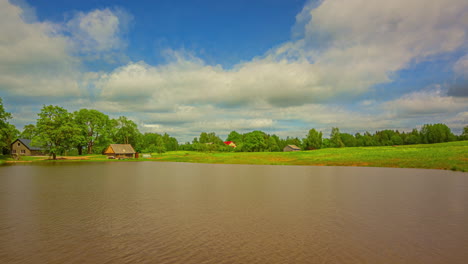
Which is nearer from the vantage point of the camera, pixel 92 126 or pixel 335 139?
pixel 92 126

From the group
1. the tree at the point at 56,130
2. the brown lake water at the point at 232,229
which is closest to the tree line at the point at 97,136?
the tree at the point at 56,130

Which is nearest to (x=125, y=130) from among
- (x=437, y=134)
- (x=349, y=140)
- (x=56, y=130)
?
(x=56, y=130)

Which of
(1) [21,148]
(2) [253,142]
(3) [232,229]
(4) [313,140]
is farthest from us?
(4) [313,140]

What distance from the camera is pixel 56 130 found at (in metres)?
79.4

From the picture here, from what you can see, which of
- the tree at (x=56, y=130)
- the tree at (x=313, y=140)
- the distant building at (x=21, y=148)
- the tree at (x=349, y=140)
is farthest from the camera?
the tree at (x=349, y=140)

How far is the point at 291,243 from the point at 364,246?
2.34 m

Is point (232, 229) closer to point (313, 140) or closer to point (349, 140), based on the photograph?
point (313, 140)

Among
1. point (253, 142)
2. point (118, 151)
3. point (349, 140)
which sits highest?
point (349, 140)

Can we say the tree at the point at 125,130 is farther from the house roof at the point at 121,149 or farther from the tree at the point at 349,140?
the tree at the point at 349,140

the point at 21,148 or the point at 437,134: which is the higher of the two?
the point at 437,134

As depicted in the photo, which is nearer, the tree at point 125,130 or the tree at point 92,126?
the tree at point 92,126

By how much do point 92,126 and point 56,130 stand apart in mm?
20196

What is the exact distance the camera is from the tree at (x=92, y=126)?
96.1 m

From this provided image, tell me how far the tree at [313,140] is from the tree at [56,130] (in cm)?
11179
